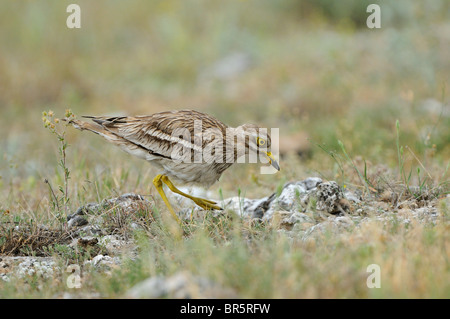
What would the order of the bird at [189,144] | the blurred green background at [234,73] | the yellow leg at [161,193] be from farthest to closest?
the blurred green background at [234,73], the bird at [189,144], the yellow leg at [161,193]

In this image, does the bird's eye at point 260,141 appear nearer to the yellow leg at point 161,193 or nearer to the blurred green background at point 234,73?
the yellow leg at point 161,193

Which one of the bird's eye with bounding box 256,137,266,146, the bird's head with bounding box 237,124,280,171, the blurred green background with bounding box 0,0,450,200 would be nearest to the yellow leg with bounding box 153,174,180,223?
the blurred green background with bounding box 0,0,450,200

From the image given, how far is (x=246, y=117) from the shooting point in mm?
10508

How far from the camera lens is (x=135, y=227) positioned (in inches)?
204

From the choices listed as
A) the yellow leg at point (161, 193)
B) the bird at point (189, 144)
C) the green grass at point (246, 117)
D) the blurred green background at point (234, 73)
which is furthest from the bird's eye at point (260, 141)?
the blurred green background at point (234, 73)

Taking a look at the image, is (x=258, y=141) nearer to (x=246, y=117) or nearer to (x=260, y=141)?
(x=260, y=141)

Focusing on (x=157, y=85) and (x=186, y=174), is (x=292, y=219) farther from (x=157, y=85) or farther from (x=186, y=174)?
(x=157, y=85)

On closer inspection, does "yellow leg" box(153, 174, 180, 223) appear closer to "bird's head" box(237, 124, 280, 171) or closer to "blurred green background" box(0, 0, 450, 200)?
"blurred green background" box(0, 0, 450, 200)

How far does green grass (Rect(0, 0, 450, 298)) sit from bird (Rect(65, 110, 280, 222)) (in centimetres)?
42

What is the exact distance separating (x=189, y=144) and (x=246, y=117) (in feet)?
16.4

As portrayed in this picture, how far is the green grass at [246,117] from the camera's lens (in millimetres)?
3746

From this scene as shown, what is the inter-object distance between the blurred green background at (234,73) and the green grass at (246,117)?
4 centimetres

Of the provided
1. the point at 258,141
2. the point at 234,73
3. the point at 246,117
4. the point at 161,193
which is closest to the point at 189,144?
the point at 161,193
